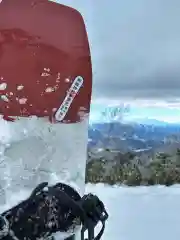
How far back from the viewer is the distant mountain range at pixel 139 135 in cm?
124

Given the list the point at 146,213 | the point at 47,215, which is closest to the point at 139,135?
the point at 146,213

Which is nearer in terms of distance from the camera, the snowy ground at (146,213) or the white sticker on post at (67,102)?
the white sticker on post at (67,102)

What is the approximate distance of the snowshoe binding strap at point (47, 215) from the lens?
39.4 inches

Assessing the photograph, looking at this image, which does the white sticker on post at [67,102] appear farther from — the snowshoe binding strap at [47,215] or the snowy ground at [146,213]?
the snowy ground at [146,213]

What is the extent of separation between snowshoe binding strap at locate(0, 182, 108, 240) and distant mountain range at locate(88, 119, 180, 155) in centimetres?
22

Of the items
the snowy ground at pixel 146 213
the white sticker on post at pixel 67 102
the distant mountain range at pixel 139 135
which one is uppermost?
the white sticker on post at pixel 67 102

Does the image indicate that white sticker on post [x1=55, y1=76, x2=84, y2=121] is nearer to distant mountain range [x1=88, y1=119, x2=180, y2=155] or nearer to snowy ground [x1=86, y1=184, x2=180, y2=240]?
distant mountain range [x1=88, y1=119, x2=180, y2=155]

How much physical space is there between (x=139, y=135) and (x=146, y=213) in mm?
210

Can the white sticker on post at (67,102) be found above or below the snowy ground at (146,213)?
above

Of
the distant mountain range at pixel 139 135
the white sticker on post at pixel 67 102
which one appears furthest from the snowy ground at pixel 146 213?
the white sticker on post at pixel 67 102

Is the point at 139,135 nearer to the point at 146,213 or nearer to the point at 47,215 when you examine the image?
the point at 146,213

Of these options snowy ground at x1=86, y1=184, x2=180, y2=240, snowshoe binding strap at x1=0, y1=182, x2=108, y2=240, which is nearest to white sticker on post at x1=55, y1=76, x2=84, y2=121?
snowshoe binding strap at x1=0, y1=182, x2=108, y2=240

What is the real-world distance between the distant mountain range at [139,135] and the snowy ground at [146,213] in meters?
0.11

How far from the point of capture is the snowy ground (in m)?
1.24
